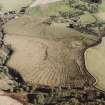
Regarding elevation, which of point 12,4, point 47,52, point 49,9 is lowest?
point 47,52

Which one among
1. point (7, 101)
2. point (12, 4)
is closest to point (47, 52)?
point (7, 101)

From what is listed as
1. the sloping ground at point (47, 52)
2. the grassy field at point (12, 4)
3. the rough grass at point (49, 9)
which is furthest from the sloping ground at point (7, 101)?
the grassy field at point (12, 4)

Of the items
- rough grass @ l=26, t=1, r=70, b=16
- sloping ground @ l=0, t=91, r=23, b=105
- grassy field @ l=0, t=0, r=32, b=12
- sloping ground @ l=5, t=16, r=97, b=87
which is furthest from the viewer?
grassy field @ l=0, t=0, r=32, b=12

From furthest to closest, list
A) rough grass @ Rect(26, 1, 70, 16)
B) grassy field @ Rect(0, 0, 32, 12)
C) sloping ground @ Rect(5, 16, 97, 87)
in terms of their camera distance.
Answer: grassy field @ Rect(0, 0, 32, 12) < rough grass @ Rect(26, 1, 70, 16) < sloping ground @ Rect(5, 16, 97, 87)

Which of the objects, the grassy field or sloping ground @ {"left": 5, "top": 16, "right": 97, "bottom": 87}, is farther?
the grassy field

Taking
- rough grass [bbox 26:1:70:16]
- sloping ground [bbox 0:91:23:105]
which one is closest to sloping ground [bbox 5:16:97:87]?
rough grass [bbox 26:1:70:16]

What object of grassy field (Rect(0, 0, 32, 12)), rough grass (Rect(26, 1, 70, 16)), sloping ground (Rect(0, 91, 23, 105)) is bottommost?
sloping ground (Rect(0, 91, 23, 105))

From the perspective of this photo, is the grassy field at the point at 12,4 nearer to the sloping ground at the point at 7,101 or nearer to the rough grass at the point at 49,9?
the rough grass at the point at 49,9

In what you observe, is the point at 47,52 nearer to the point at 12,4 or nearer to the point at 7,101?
the point at 7,101

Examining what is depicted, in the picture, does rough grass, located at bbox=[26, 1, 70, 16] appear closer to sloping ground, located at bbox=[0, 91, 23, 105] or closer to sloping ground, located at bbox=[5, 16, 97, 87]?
sloping ground, located at bbox=[5, 16, 97, 87]

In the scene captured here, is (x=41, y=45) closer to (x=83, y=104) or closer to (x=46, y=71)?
(x=46, y=71)
